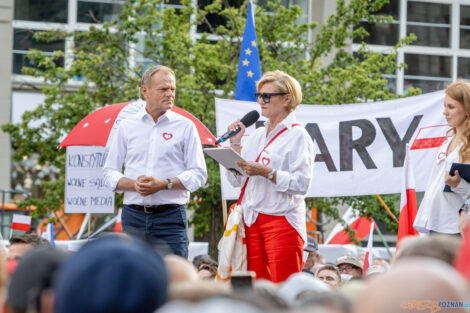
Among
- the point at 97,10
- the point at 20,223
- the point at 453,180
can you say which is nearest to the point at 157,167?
the point at 453,180

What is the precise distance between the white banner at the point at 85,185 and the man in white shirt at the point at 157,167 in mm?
4955

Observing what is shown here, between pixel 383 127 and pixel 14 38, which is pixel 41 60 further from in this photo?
pixel 383 127

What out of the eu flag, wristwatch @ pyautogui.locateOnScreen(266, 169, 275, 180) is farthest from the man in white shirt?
the eu flag

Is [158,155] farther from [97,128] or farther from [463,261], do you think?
[97,128]

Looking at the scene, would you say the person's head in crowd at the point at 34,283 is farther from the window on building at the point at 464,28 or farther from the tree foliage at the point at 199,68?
the window on building at the point at 464,28

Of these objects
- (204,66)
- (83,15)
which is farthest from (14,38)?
(204,66)

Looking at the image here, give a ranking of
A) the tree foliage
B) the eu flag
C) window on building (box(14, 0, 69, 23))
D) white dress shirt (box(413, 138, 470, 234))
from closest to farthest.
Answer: white dress shirt (box(413, 138, 470, 234))
the eu flag
the tree foliage
window on building (box(14, 0, 69, 23))

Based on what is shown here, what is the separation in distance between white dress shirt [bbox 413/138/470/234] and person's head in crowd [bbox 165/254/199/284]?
9.89ft

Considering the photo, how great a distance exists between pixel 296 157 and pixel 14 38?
17841 mm

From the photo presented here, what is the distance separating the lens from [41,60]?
14461mm

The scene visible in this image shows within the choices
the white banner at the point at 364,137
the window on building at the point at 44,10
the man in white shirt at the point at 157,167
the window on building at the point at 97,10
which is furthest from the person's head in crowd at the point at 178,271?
the window on building at the point at 44,10

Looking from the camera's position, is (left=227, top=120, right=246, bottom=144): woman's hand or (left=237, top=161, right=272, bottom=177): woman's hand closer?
(left=237, top=161, right=272, bottom=177): woman's hand

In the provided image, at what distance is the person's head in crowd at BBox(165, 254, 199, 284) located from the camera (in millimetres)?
1723

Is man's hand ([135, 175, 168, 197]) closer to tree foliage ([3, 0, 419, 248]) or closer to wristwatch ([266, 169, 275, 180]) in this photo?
wristwatch ([266, 169, 275, 180])
